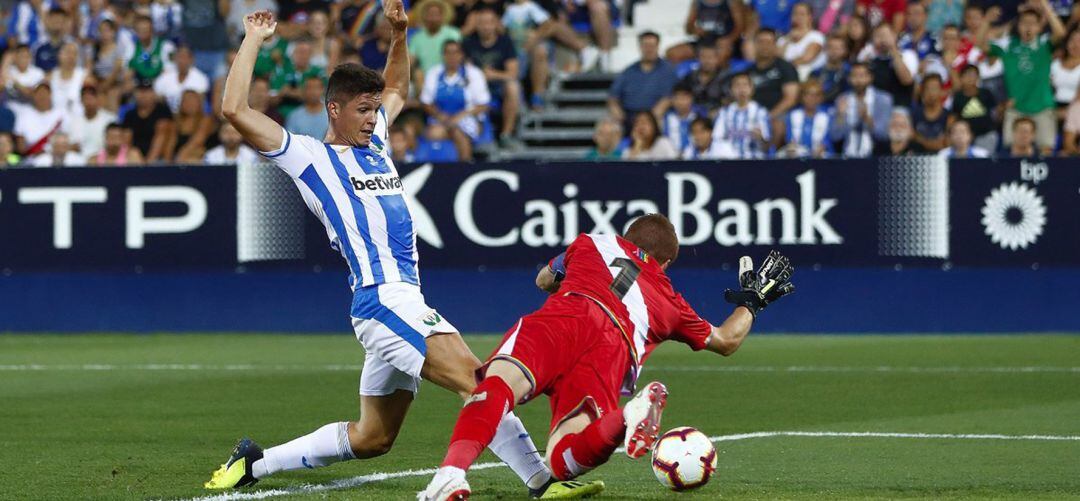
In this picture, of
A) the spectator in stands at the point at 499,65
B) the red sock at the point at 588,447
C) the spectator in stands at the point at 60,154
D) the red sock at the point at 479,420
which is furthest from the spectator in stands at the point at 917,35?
the red sock at the point at 479,420

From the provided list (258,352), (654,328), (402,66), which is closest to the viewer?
(654,328)

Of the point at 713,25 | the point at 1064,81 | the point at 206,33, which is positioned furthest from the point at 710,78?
the point at 206,33

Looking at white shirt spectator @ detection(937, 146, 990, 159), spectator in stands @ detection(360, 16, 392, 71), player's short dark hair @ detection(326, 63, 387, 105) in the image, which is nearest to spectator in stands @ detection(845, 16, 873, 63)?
white shirt spectator @ detection(937, 146, 990, 159)

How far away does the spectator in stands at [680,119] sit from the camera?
19.3 m

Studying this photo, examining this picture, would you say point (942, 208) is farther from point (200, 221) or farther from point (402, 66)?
point (402, 66)

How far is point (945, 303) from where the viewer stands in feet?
56.3

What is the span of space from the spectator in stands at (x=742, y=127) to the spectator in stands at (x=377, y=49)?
5.25 m

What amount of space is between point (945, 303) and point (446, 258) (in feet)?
16.8

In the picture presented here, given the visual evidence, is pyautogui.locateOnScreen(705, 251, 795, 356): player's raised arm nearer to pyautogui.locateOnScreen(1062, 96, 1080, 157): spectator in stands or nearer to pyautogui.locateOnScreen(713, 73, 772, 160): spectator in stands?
pyautogui.locateOnScreen(713, 73, 772, 160): spectator in stands

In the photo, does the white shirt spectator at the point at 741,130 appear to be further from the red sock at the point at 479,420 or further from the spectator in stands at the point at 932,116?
the red sock at the point at 479,420

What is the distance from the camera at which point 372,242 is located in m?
7.37

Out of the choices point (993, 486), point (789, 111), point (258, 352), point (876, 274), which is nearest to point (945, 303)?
point (876, 274)

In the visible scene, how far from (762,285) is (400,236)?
175 centimetres

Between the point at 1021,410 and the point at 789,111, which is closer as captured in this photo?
the point at 1021,410
